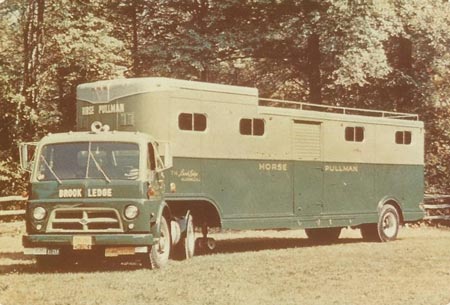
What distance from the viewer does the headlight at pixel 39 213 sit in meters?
10.6

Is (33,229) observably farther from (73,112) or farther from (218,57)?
(218,57)

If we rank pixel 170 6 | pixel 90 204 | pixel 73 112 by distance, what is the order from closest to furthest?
1. pixel 90 204
2. pixel 73 112
3. pixel 170 6

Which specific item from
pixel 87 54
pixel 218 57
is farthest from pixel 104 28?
pixel 218 57

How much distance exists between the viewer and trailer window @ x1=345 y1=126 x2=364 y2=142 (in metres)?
15.9

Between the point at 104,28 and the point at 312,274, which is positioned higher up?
the point at 104,28

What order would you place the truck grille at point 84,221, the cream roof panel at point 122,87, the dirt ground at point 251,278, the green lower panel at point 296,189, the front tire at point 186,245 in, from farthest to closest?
the green lower panel at point 296,189, the front tire at point 186,245, the cream roof panel at point 122,87, the truck grille at point 84,221, the dirt ground at point 251,278

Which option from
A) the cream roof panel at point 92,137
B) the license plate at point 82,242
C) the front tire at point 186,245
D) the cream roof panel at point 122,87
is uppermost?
the cream roof panel at point 122,87

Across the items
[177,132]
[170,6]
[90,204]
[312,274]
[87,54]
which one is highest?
[170,6]

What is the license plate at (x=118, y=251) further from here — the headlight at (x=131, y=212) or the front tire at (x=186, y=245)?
the front tire at (x=186, y=245)

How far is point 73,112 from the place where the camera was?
13.6 meters

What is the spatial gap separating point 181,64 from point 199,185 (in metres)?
6.85

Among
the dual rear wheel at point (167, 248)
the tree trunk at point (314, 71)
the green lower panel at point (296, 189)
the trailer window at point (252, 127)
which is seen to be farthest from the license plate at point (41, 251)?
the tree trunk at point (314, 71)

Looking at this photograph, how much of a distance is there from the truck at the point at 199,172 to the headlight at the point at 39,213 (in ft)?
0.05

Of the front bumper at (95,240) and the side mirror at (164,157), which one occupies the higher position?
the side mirror at (164,157)
